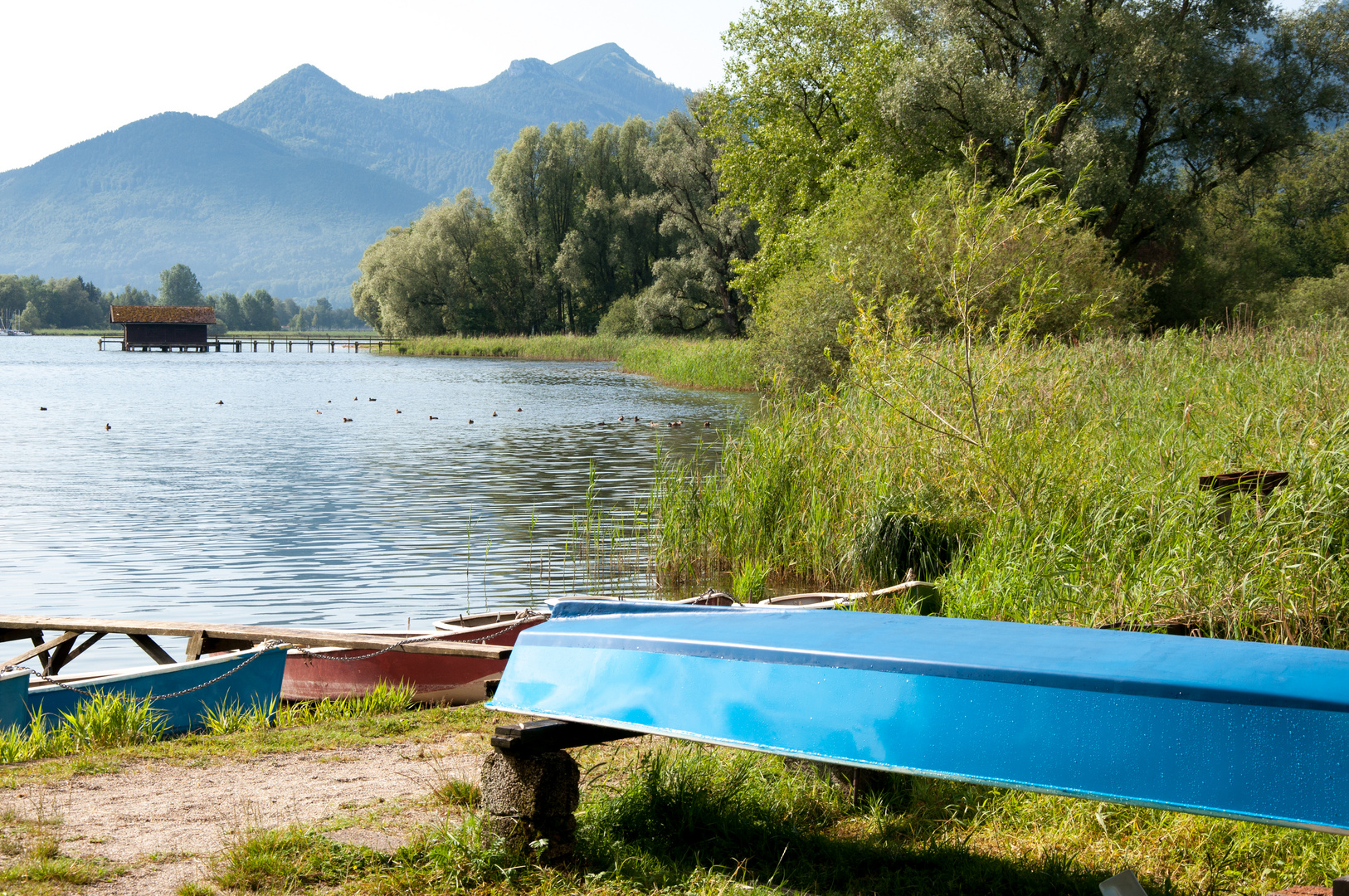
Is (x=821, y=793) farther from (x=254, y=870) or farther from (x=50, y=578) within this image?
(x=50, y=578)

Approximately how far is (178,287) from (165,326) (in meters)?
126

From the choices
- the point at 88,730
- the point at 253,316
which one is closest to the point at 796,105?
the point at 88,730

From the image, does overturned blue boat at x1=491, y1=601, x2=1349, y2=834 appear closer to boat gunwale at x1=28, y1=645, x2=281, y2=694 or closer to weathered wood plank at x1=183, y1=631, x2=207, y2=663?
boat gunwale at x1=28, y1=645, x2=281, y2=694

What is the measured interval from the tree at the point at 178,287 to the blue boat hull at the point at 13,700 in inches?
7988

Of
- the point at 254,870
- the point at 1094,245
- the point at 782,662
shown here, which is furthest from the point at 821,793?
the point at 1094,245

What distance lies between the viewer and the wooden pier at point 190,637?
699 cm

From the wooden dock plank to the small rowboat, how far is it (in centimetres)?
89

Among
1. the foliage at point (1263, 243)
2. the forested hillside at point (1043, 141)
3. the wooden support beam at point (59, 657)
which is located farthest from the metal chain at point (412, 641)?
the foliage at point (1263, 243)

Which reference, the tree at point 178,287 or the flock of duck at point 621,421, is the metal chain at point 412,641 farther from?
the tree at point 178,287

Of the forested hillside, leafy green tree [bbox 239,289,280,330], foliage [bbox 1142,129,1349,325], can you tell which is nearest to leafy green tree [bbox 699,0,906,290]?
the forested hillside

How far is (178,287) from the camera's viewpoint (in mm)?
193000

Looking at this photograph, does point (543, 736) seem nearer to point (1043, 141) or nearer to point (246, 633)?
point (246, 633)

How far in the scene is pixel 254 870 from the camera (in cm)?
331

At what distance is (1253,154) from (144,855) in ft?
101
